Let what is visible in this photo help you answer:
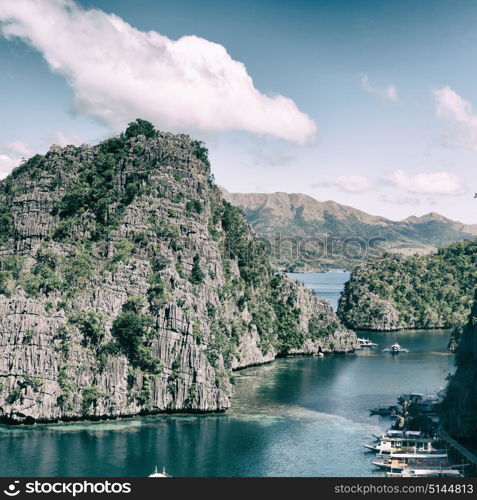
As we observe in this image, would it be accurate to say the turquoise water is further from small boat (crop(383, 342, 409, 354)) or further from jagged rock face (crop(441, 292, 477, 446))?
small boat (crop(383, 342, 409, 354))

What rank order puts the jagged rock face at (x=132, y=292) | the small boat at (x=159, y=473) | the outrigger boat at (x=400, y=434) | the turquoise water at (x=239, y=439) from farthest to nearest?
the jagged rock face at (x=132, y=292) < the outrigger boat at (x=400, y=434) < the turquoise water at (x=239, y=439) < the small boat at (x=159, y=473)

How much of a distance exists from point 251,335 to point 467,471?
3143 inches

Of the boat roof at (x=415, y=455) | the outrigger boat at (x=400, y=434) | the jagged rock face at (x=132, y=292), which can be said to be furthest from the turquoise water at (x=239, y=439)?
the jagged rock face at (x=132, y=292)

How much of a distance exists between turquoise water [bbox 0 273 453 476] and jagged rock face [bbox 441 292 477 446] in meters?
11.9

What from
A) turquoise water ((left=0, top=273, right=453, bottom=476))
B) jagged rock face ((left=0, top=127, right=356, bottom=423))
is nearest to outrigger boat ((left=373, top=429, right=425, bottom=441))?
turquoise water ((left=0, top=273, right=453, bottom=476))

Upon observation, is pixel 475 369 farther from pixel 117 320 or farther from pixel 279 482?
pixel 117 320

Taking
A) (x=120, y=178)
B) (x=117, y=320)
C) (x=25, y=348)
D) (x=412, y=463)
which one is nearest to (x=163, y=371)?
(x=117, y=320)

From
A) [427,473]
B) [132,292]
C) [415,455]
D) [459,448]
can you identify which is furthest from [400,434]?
[132,292]

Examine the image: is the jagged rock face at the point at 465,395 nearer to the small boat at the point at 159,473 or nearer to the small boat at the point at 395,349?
the small boat at the point at 159,473

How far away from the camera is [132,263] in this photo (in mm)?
122062

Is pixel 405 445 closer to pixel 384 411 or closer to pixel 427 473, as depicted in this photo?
pixel 427 473

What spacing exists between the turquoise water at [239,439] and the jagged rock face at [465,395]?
1188 centimetres

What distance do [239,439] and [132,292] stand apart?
110 feet

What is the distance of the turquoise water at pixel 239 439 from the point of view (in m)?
82.4
